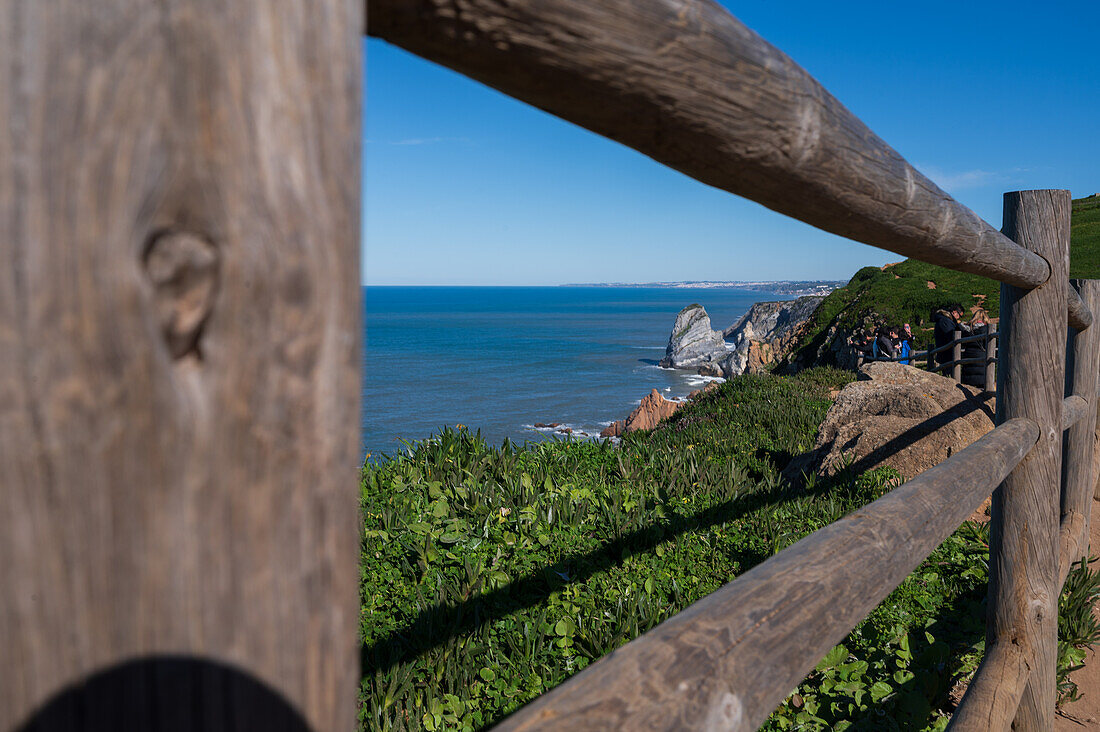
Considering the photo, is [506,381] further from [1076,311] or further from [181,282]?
[181,282]

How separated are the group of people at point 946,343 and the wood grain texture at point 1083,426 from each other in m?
5.66

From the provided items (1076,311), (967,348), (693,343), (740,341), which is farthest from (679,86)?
(693,343)

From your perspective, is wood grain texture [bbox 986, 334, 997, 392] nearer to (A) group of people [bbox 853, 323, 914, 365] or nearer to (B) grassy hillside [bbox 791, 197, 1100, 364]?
(A) group of people [bbox 853, 323, 914, 365]

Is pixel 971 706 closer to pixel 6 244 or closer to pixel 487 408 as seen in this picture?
pixel 6 244

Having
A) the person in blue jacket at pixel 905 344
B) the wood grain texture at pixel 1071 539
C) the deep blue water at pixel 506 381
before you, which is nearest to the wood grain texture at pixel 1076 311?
the wood grain texture at pixel 1071 539

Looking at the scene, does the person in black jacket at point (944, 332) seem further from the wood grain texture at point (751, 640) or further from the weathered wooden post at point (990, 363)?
the wood grain texture at point (751, 640)

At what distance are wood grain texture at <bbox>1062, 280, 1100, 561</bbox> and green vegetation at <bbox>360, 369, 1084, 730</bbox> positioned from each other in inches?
25.2

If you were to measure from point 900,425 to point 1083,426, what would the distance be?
6.85ft

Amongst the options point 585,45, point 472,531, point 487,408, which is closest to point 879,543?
point 585,45

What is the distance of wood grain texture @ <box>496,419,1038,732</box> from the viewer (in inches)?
29.1

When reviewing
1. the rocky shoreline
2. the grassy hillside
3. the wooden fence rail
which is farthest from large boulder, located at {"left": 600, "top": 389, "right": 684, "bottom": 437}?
the wooden fence rail

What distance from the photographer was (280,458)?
0.46 meters

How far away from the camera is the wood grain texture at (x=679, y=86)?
570 mm

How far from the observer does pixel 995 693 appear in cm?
225
